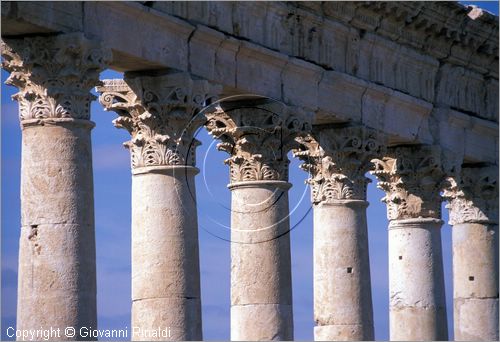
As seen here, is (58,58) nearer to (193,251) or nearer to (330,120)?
(193,251)

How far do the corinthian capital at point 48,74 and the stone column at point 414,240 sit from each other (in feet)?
54.7

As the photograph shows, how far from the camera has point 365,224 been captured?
51000 millimetres

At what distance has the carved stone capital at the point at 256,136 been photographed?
4669cm

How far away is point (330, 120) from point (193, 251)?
8381 millimetres

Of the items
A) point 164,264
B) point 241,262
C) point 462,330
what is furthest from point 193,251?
point 462,330

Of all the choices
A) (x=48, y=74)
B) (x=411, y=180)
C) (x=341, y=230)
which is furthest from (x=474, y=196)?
(x=48, y=74)

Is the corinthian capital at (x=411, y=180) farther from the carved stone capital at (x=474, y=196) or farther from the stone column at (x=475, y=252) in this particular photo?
the carved stone capital at (x=474, y=196)

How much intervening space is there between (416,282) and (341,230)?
4.56m

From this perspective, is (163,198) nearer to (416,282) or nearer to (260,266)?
(260,266)

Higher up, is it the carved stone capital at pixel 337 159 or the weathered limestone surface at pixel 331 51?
the weathered limestone surface at pixel 331 51

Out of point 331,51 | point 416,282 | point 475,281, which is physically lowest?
point 416,282

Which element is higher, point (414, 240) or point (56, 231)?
point (414, 240)

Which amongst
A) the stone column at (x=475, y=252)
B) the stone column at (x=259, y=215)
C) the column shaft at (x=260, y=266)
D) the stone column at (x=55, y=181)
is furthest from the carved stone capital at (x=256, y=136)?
the stone column at (x=475, y=252)

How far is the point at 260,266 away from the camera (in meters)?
46.2
